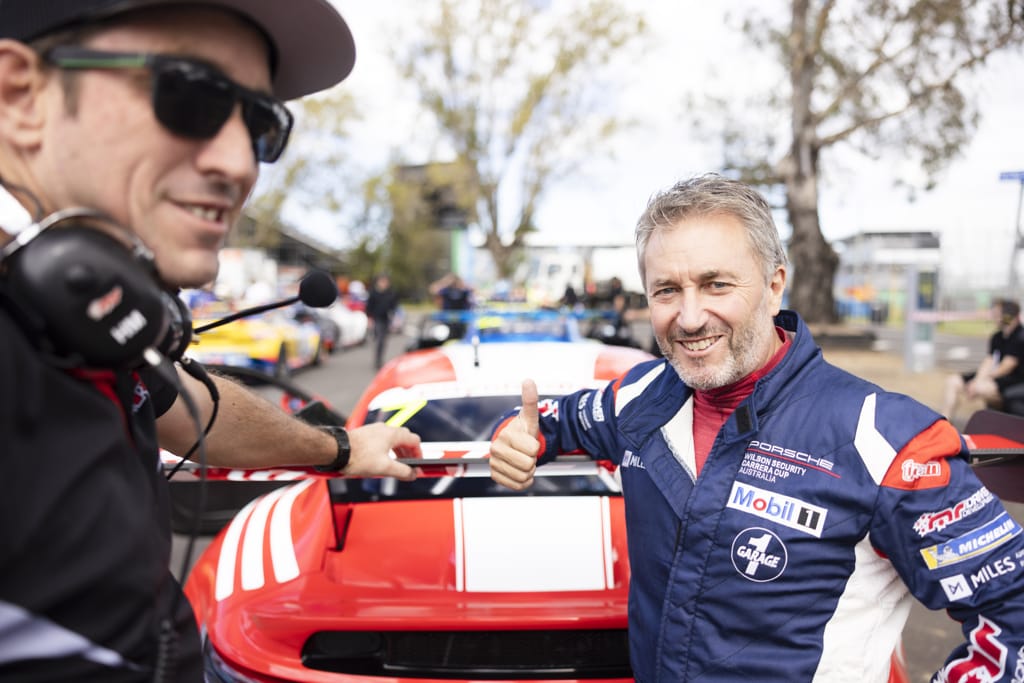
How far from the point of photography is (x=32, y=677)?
2.42 feet

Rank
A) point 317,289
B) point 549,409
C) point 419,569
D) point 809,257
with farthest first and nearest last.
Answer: point 809,257 → point 419,569 → point 549,409 → point 317,289

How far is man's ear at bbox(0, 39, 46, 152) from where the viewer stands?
2.54 feet

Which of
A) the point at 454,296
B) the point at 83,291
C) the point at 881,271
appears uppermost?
the point at 83,291

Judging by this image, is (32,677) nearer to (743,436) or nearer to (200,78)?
(200,78)

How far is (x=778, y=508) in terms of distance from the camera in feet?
4.33

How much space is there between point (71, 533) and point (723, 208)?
1189mm

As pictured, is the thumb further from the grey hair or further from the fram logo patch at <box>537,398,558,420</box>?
the grey hair

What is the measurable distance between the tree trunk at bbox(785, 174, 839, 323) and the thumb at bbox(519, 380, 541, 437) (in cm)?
1639

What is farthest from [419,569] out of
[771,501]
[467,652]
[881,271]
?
[881,271]

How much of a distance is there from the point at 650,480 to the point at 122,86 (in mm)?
1112

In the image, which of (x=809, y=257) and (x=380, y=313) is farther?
(x=809, y=257)

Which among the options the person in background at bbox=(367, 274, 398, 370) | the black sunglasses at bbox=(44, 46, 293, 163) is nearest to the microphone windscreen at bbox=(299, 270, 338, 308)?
the black sunglasses at bbox=(44, 46, 293, 163)

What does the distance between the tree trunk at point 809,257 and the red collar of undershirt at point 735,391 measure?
16.3m

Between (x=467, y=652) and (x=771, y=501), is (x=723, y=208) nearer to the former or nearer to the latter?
(x=771, y=501)
